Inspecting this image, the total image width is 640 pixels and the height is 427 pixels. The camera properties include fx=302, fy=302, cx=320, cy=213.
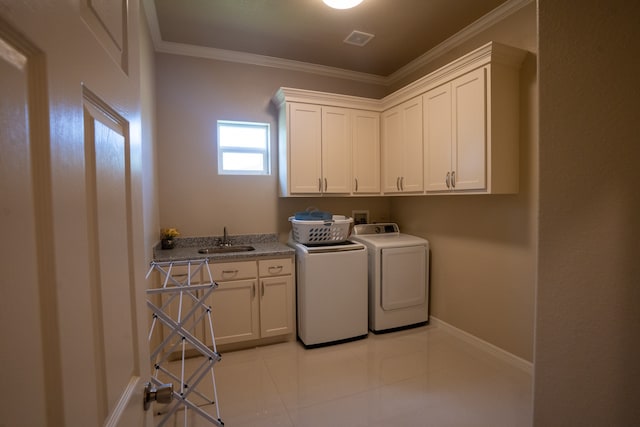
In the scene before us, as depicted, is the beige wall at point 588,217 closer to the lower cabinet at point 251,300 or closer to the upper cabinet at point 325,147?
the lower cabinet at point 251,300

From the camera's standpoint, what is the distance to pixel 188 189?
3.08 m

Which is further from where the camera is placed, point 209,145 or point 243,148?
point 243,148

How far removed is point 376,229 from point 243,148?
178 cm

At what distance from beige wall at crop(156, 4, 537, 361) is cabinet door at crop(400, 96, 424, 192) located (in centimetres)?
38

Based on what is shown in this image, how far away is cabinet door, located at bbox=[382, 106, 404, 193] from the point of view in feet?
10.6

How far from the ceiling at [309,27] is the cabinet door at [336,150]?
2.18 feet

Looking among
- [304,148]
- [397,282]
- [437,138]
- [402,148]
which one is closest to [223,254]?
[304,148]

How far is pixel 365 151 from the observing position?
343cm

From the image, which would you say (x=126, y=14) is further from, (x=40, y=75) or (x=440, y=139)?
(x=440, y=139)

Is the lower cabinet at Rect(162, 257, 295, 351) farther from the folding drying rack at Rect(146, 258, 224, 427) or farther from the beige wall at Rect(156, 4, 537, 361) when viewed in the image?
the beige wall at Rect(156, 4, 537, 361)

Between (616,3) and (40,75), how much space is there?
111 centimetres

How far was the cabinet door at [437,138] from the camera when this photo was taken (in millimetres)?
2643

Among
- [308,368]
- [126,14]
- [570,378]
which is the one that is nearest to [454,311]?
[308,368]

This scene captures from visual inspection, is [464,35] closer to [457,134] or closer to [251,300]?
[457,134]
